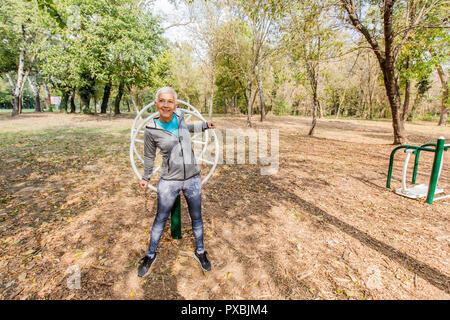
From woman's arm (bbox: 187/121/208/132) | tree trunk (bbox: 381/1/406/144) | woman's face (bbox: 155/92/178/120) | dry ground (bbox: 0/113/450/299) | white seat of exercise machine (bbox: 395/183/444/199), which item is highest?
tree trunk (bbox: 381/1/406/144)

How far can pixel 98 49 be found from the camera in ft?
64.4

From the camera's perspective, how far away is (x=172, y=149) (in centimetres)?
254

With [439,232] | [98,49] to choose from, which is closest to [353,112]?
[98,49]

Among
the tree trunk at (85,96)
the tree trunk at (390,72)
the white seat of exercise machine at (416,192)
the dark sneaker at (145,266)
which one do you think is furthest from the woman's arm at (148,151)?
the tree trunk at (85,96)

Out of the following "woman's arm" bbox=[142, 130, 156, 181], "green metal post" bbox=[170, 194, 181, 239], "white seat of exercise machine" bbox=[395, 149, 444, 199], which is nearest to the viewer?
"woman's arm" bbox=[142, 130, 156, 181]

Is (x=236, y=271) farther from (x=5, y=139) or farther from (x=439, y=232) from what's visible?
(x=5, y=139)

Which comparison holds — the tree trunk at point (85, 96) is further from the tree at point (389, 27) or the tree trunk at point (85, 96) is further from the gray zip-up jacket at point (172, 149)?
the gray zip-up jacket at point (172, 149)

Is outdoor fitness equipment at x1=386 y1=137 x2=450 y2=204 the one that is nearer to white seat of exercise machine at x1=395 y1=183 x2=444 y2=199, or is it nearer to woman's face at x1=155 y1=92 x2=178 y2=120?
white seat of exercise machine at x1=395 y1=183 x2=444 y2=199

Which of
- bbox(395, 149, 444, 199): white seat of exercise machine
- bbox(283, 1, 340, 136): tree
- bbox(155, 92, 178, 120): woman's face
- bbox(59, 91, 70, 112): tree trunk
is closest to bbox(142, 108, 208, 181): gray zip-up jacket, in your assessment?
bbox(155, 92, 178, 120): woman's face

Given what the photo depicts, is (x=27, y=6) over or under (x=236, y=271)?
over

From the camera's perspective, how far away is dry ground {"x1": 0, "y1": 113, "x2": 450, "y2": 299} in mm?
2574

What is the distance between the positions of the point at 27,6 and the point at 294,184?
30.4 m

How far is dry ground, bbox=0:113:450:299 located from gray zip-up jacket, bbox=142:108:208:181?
1.31 metres

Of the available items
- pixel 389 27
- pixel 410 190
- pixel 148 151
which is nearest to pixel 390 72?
pixel 389 27
